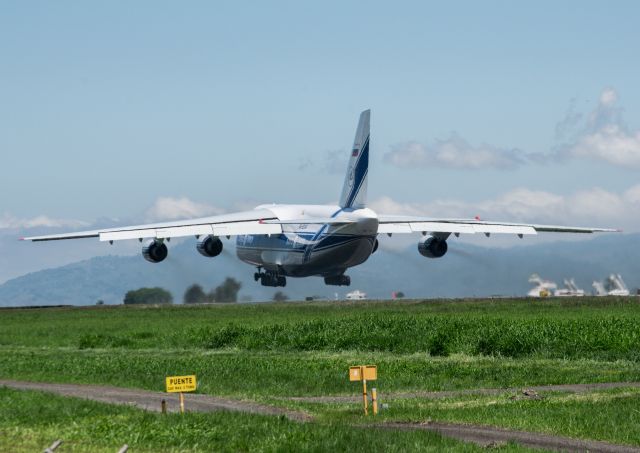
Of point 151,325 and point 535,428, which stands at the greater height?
point 151,325

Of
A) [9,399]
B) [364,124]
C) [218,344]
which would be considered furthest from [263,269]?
[9,399]

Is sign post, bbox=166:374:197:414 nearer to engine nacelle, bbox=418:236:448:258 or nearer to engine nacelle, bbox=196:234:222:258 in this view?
engine nacelle, bbox=196:234:222:258

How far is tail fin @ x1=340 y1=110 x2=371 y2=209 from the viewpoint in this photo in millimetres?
99312

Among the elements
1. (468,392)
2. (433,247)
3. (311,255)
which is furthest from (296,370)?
(311,255)

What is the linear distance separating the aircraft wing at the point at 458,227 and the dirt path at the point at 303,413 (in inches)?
2289

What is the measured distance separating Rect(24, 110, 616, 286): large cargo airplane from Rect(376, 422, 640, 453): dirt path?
61533 millimetres

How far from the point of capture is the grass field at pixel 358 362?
2836cm

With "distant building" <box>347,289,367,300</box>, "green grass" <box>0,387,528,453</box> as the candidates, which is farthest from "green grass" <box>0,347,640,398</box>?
"distant building" <box>347,289,367,300</box>

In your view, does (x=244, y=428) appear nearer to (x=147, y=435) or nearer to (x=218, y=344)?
(x=147, y=435)

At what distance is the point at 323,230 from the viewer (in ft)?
322

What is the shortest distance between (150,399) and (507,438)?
11.7m

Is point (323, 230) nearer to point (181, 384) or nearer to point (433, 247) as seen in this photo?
point (433, 247)

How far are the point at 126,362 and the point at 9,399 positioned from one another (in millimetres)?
16245

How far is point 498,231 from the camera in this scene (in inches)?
3760
